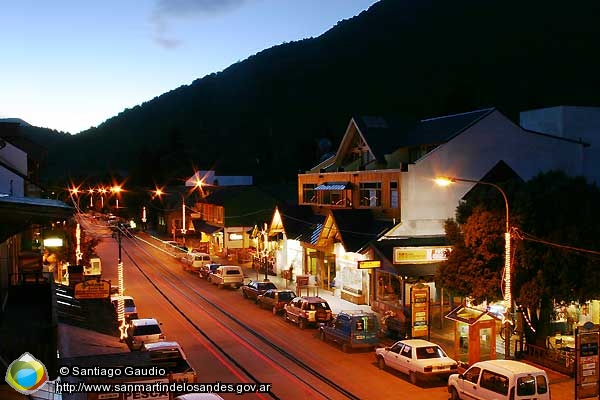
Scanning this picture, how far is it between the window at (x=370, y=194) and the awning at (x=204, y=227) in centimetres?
3164

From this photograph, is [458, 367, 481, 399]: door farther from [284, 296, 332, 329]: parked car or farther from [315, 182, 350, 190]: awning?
[315, 182, 350, 190]: awning

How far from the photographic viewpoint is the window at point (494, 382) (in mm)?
19078

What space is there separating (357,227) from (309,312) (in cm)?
1037

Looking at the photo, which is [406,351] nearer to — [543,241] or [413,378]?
[413,378]

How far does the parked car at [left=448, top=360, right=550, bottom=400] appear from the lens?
1889cm

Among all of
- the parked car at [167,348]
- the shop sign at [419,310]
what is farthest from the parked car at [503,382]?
the parked car at [167,348]

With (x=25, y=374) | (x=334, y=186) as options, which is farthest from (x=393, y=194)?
(x=25, y=374)

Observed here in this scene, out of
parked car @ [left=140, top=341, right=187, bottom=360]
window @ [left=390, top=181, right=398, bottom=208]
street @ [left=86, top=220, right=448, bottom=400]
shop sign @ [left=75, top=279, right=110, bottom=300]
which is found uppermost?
window @ [left=390, top=181, right=398, bottom=208]

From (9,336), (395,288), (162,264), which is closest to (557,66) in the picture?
(162,264)

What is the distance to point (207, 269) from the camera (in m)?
53.5

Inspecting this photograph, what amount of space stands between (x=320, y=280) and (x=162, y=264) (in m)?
23.7

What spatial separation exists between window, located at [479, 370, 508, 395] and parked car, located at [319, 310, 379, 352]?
8876 millimetres

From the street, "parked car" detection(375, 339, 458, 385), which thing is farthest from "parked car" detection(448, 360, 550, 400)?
"parked car" detection(375, 339, 458, 385)

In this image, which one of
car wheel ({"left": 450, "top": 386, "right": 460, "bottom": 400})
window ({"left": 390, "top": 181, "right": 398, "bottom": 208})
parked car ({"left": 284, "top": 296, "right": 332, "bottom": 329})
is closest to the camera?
car wheel ({"left": 450, "top": 386, "right": 460, "bottom": 400})
